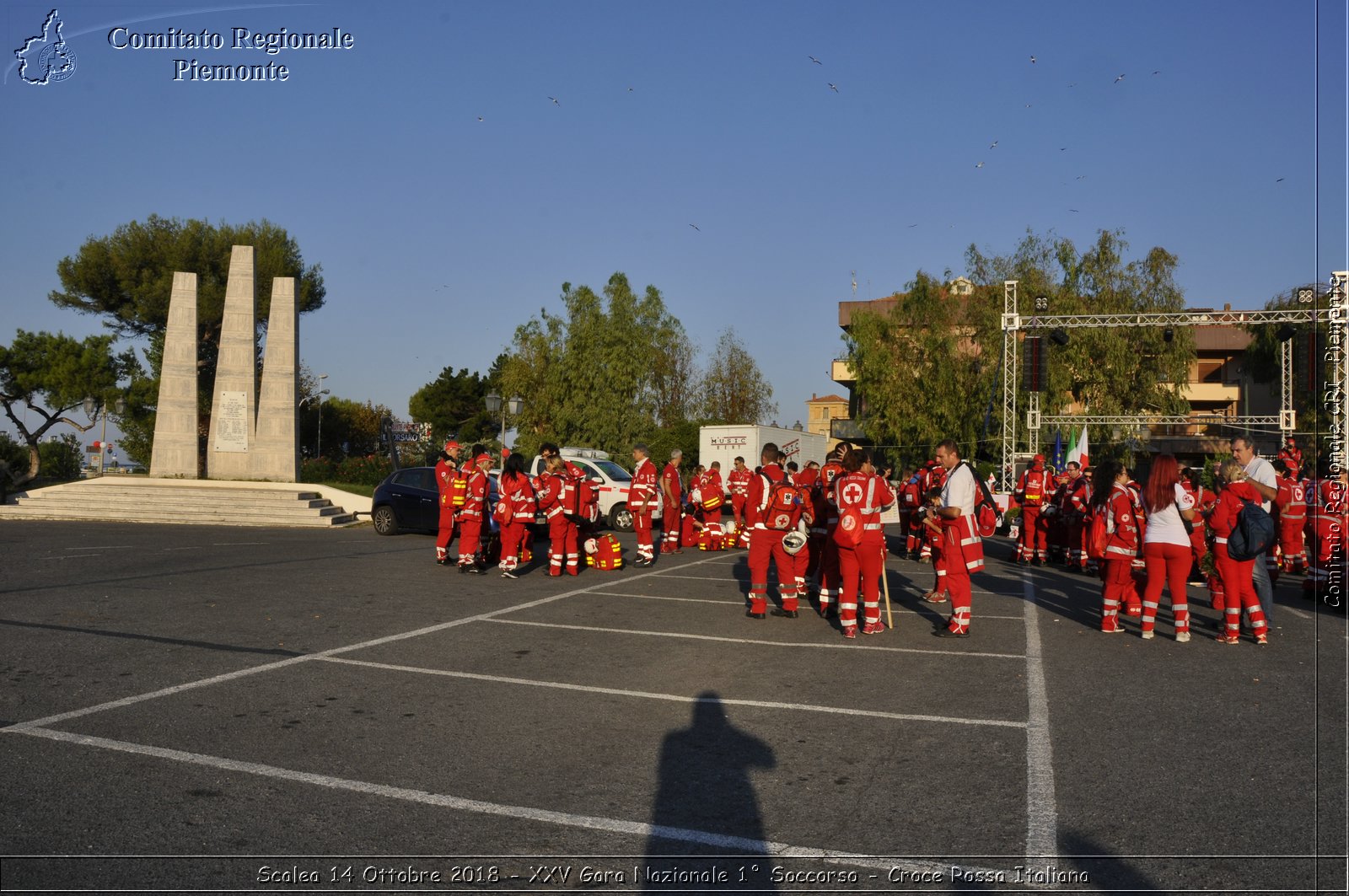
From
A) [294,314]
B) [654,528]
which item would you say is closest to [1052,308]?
[654,528]

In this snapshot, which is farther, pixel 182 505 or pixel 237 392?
pixel 237 392

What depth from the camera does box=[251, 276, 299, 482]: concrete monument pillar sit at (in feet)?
105

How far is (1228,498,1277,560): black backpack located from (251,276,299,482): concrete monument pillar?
93.5 ft

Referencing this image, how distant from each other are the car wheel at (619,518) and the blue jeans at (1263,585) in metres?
15.9

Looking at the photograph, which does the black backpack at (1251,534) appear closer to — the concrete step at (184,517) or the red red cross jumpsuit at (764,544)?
the red red cross jumpsuit at (764,544)

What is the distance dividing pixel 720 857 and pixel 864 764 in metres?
1.57

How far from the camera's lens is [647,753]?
5.73 meters

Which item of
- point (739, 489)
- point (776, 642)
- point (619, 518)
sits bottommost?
point (776, 642)

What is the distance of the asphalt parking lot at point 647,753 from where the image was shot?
162 inches

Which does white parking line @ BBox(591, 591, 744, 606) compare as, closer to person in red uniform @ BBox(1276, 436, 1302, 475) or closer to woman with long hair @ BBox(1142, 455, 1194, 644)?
woman with long hair @ BBox(1142, 455, 1194, 644)

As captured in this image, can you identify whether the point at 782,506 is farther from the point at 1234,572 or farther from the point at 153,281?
the point at 153,281

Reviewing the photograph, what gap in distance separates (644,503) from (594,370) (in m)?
33.2

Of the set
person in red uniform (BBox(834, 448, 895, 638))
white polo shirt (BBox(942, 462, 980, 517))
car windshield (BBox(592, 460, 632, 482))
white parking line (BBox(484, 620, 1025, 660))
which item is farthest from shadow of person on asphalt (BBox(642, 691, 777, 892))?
car windshield (BBox(592, 460, 632, 482))

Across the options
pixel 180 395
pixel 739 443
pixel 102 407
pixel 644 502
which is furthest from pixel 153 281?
pixel 644 502
